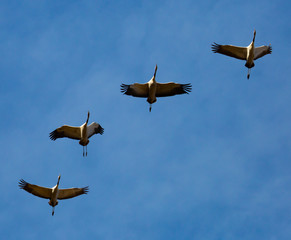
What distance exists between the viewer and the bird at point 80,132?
168 feet

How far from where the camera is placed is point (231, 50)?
50906 mm

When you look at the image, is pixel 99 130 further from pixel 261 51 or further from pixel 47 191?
pixel 261 51

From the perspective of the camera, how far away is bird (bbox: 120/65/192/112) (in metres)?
49.4

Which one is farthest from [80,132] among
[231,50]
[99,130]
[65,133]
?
[231,50]

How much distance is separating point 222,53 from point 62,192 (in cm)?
1555

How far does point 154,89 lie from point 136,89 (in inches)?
54.5

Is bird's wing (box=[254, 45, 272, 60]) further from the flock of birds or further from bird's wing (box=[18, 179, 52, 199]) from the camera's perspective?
bird's wing (box=[18, 179, 52, 199])

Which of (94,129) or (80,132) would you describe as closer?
(80,132)

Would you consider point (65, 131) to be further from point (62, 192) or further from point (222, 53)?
point (222, 53)

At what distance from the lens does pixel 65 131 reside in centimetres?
5194

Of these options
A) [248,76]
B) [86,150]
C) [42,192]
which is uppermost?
[248,76]

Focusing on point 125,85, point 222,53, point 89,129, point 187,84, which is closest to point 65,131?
point 89,129

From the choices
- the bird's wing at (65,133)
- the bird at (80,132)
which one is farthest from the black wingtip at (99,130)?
the bird's wing at (65,133)

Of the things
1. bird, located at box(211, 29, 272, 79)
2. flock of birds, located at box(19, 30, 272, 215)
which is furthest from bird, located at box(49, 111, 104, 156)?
bird, located at box(211, 29, 272, 79)
